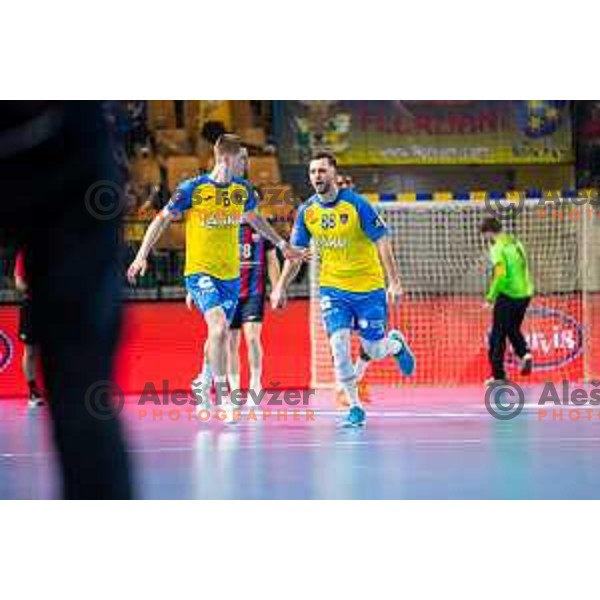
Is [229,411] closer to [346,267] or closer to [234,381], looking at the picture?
[234,381]

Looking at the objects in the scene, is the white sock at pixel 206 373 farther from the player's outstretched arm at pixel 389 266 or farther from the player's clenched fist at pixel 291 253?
the player's clenched fist at pixel 291 253

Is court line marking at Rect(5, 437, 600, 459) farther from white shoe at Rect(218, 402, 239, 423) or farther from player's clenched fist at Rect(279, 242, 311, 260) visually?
white shoe at Rect(218, 402, 239, 423)

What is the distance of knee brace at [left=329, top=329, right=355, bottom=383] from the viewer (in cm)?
884

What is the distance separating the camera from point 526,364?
1326 cm

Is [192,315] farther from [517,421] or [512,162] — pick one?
[512,162]

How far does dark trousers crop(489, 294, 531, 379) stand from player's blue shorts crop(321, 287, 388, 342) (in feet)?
12.7

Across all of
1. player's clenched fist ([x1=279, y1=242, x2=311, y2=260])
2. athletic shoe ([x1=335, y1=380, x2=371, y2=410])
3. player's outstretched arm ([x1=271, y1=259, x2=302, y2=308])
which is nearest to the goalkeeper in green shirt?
athletic shoe ([x1=335, y1=380, x2=371, y2=410])

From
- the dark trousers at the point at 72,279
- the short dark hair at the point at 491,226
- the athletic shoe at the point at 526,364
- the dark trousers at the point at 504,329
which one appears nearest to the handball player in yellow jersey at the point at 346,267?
the dark trousers at the point at 504,329

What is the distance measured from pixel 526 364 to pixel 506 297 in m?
0.65

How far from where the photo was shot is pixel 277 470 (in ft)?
23.3

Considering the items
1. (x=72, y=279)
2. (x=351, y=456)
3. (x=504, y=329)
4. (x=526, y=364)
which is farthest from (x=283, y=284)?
(x=72, y=279)

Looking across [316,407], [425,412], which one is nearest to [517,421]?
[425,412]

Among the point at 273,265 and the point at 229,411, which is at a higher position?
the point at 273,265

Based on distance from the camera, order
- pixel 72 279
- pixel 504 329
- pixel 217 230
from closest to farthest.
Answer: pixel 72 279
pixel 217 230
pixel 504 329
